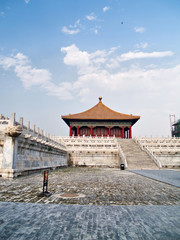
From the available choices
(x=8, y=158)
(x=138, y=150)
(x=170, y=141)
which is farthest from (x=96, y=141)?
(x=8, y=158)

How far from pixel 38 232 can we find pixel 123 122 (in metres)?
34.8

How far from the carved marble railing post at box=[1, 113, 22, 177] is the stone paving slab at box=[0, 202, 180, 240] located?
4.49 metres

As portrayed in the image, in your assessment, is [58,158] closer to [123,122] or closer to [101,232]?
[101,232]

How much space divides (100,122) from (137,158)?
56.7ft

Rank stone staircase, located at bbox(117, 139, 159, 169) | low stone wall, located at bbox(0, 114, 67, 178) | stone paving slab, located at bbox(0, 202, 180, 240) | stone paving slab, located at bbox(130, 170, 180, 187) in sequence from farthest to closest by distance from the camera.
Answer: stone staircase, located at bbox(117, 139, 159, 169)
low stone wall, located at bbox(0, 114, 67, 178)
stone paving slab, located at bbox(130, 170, 180, 187)
stone paving slab, located at bbox(0, 202, 180, 240)

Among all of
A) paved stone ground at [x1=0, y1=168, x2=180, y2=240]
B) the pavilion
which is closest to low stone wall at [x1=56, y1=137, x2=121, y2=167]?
the pavilion

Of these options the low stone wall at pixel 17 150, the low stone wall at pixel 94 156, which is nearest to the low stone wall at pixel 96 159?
the low stone wall at pixel 94 156

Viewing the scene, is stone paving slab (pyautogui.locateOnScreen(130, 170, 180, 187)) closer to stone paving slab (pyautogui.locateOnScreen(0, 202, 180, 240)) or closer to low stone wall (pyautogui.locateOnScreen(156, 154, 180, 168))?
stone paving slab (pyautogui.locateOnScreen(0, 202, 180, 240))

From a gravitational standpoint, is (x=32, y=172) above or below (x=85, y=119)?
below

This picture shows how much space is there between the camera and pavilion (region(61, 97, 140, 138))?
35.1 metres

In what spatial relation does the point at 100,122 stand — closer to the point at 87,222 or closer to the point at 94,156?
the point at 94,156

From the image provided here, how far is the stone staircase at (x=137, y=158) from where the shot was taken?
17.5 meters

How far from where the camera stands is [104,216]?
3.04 metres

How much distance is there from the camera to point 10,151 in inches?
311
